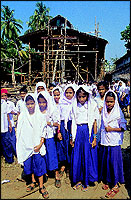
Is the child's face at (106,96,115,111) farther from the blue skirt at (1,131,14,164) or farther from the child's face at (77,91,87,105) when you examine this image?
the blue skirt at (1,131,14,164)

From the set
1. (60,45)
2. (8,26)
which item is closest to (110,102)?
(60,45)

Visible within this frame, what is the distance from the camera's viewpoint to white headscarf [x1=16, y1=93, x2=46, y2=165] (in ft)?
8.73

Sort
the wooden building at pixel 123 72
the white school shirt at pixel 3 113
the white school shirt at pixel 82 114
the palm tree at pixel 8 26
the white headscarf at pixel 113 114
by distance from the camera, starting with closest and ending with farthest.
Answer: the white school shirt at pixel 3 113 → the white headscarf at pixel 113 114 → the white school shirt at pixel 82 114 → the wooden building at pixel 123 72 → the palm tree at pixel 8 26

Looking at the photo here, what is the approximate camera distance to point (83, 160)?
2.95 metres

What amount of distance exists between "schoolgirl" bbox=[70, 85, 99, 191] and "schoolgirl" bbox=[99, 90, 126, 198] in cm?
17

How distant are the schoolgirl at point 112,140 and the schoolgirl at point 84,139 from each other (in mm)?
170

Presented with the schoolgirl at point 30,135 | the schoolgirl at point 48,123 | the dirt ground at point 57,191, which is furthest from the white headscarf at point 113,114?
the dirt ground at point 57,191

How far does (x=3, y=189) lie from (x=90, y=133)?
5.13 ft

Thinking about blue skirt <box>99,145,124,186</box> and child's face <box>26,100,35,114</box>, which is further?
blue skirt <box>99,145,124,186</box>

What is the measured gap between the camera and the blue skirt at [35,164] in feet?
9.01

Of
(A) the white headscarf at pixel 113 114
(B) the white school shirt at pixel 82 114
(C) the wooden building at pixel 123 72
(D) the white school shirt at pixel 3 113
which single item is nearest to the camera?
(D) the white school shirt at pixel 3 113

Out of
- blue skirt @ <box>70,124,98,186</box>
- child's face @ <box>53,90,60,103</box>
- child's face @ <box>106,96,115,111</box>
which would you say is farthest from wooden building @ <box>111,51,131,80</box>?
blue skirt @ <box>70,124,98,186</box>

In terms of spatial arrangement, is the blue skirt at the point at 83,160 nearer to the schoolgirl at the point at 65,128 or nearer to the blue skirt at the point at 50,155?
the blue skirt at the point at 50,155

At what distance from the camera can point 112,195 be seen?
280cm
